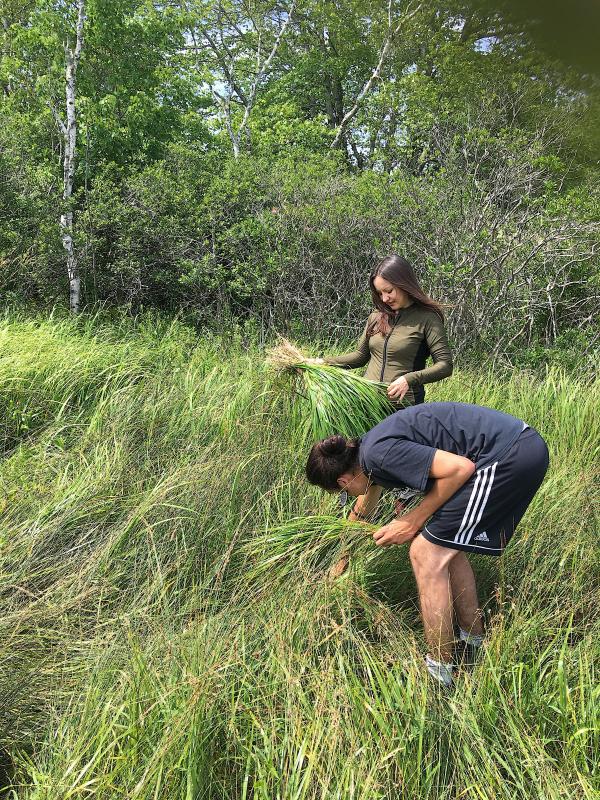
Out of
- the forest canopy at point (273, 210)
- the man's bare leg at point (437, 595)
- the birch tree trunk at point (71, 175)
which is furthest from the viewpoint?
the birch tree trunk at point (71, 175)

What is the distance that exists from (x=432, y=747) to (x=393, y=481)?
84 centimetres

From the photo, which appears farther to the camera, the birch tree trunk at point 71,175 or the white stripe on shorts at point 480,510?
the birch tree trunk at point 71,175

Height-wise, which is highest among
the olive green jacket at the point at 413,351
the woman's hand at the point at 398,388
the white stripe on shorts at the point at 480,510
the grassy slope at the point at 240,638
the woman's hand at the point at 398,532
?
the olive green jacket at the point at 413,351

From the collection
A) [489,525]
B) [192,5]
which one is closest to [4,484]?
[489,525]

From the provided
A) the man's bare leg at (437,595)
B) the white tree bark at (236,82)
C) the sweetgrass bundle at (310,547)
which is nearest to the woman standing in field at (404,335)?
the sweetgrass bundle at (310,547)

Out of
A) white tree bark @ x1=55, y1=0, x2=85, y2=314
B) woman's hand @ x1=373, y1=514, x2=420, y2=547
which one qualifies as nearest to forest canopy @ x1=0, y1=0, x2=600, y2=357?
white tree bark @ x1=55, y1=0, x2=85, y2=314

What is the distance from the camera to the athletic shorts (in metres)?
2.17

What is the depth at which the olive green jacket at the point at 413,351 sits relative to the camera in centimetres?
303

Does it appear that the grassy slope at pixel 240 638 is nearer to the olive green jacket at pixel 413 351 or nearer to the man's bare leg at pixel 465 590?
the man's bare leg at pixel 465 590

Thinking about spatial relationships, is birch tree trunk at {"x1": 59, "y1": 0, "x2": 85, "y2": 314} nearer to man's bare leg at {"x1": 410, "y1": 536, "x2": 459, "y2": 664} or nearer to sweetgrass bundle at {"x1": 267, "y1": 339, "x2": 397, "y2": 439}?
sweetgrass bundle at {"x1": 267, "y1": 339, "x2": 397, "y2": 439}

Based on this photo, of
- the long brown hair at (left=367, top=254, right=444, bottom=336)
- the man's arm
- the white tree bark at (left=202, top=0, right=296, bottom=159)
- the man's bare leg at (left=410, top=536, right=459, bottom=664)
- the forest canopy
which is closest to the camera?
the man's arm

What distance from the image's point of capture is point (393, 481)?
2.24 m

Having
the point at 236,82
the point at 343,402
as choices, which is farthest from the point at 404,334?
the point at 236,82

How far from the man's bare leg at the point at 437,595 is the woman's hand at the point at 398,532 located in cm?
8
